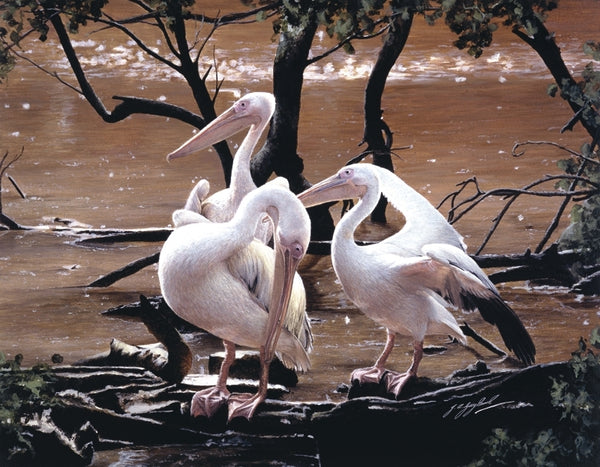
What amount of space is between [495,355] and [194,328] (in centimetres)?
106

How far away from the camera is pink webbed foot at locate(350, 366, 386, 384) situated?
3.73 m

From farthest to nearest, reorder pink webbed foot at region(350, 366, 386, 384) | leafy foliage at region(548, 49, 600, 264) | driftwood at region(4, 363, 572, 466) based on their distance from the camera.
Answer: leafy foliage at region(548, 49, 600, 264)
pink webbed foot at region(350, 366, 386, 384)
driftwood at region(4, 363, 572, 466)

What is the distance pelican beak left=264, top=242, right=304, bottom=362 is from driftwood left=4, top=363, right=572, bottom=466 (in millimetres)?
241

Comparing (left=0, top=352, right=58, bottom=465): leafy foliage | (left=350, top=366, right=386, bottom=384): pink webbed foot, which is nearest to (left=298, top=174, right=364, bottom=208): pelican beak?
(left=350, top=366, right=386, bottom=384): pink webbed foot

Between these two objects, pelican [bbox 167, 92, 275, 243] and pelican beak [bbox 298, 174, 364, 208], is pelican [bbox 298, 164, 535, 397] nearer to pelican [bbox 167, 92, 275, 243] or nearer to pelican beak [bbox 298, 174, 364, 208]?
pelican beak [bbox 298, 174, 364, 208]

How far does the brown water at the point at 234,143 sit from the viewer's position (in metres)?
3.94

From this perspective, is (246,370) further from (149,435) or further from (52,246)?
(52,246)

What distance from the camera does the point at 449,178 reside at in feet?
13.3

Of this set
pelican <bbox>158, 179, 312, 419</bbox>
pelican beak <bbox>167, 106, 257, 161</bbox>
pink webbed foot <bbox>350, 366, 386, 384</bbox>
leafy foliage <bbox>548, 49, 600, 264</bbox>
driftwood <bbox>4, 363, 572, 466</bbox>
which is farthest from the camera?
pelican beak <bbox>167, 106, 257, 161</bbox>

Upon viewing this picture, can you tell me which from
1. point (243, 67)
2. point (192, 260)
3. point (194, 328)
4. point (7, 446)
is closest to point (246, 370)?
point (194, 328)

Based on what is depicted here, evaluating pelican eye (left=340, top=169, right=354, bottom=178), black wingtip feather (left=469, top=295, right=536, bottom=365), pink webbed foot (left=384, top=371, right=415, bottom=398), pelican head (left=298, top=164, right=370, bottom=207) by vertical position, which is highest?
pelican eye (left=340, top=169, right=354, bottom=178)

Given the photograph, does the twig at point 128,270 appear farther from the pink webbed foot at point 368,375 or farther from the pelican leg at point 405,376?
the pelican leg at point 405,376

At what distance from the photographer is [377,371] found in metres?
3.75

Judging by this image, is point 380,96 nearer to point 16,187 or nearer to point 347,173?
point 347,173
